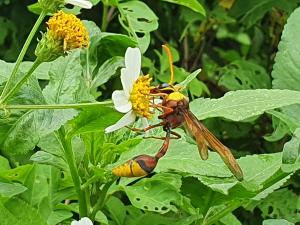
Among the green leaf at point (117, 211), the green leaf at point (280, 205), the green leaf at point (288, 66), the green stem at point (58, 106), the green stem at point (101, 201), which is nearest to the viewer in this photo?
the green stem at point (58, 106)

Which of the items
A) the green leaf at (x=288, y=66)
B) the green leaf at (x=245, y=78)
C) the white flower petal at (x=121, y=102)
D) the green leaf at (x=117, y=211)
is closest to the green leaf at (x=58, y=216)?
the green leaf at (x=117, y=211)

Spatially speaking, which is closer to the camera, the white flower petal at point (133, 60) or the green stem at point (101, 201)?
the white flower petal at point (133, 60)

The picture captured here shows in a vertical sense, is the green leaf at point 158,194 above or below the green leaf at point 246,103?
below

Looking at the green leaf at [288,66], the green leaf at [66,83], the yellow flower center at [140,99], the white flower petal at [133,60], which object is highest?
the white flower petal at [133,60]

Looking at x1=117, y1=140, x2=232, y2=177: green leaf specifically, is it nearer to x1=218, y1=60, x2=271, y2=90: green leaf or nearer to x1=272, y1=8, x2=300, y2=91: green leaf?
x1=272, y1=8, x2=300, y2=91: green leaf

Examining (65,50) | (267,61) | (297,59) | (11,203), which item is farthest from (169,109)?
(267,61)

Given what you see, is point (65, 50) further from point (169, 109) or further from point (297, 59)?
point (297, 59)

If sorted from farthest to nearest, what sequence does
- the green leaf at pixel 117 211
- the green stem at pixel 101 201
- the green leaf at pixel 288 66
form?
the green leaf at pixel 288 66 < the green leaf at pixel 117 211 < the green stem at pixel 101 201

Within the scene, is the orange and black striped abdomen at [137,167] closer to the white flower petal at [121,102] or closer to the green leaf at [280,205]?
the white flower petal at [121,102]
